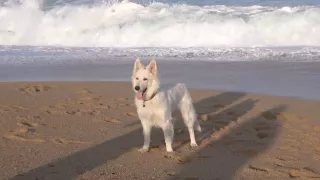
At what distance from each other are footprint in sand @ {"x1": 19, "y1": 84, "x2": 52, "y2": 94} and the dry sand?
7 centimetres

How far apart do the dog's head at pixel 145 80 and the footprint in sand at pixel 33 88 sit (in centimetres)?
385

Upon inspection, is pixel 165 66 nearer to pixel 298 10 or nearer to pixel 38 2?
pixel 298 10

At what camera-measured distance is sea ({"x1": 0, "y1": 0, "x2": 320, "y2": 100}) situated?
10055 millimetres

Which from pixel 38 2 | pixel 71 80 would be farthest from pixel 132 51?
pixel 38 2

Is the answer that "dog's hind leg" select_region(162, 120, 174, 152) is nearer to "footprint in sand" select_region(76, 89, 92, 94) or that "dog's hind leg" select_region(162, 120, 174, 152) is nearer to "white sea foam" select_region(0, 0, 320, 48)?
"footprint in sand" select_region(76, 89, 92, 94)

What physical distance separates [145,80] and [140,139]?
91cm

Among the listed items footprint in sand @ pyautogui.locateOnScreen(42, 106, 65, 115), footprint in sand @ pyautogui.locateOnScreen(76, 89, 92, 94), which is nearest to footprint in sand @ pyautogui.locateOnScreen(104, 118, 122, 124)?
footprint in sand @ pyautogui.locateOnScreen(42, 106, 65, 115)

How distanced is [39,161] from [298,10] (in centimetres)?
1589

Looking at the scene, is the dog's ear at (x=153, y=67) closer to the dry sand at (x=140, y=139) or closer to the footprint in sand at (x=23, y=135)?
the dry sand at (x=140, y=139)

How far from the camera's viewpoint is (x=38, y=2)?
23297 mm

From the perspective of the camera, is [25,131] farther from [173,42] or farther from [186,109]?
[173,42]

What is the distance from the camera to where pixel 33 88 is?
859cm

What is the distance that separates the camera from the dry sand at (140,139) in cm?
429

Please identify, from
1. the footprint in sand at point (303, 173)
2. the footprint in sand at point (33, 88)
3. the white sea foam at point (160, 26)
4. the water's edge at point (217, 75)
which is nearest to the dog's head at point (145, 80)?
the footprint in sand at point (303, 173)
